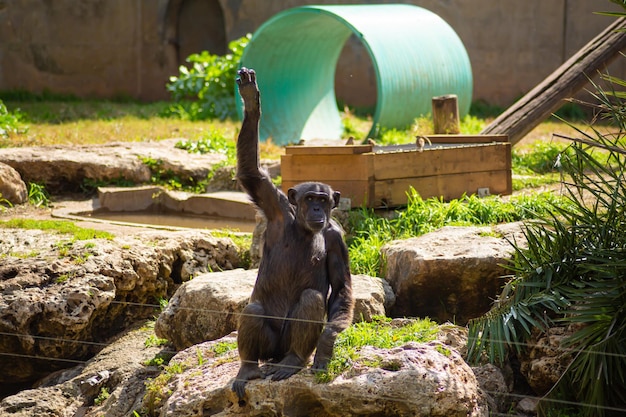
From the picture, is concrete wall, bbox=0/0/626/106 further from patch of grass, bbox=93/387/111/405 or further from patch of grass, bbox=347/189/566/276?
patch of grass, bbox=93/387/111/405

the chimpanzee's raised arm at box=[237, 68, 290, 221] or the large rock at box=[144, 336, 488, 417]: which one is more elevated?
the chimpanzee's raised arm at box=[237, 68, 290, 221]

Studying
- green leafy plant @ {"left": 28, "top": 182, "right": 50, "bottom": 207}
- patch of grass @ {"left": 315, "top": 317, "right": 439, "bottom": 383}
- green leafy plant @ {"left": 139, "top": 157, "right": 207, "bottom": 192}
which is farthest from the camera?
green leafy plant @ {"left": 139, "top": 157, "right": 207, "bottom": 192}

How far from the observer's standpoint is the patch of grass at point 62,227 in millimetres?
7633

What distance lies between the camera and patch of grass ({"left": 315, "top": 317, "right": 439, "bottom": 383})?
15.5 feet

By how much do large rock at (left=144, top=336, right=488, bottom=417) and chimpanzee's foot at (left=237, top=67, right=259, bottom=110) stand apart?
152cm

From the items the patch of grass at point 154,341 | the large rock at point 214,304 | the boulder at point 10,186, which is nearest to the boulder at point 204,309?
the large rock at point 214,304

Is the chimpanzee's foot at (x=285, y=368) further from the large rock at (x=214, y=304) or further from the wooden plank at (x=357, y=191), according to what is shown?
the wooden plank at (x=357, y=191)

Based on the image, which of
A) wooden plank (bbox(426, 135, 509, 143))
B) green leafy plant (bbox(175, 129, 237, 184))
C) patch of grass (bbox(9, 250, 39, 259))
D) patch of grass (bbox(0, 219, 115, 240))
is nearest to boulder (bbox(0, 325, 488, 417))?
patch of grass (bbox(9, 250, 39, 259))

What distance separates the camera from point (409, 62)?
12.8 metres

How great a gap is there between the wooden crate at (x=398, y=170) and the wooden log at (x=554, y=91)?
70.4 inches

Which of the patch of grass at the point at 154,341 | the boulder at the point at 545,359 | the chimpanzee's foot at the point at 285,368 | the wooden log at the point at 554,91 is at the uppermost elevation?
the wooden log at the point at 554,91

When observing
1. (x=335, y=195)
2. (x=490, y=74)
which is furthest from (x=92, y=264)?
(x=490, y=74)

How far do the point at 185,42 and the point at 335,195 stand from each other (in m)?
14.5

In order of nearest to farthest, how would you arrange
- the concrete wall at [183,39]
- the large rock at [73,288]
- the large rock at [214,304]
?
the large rock at [214,304], the large rock at [73,288], the concrete wall at [183,39]
